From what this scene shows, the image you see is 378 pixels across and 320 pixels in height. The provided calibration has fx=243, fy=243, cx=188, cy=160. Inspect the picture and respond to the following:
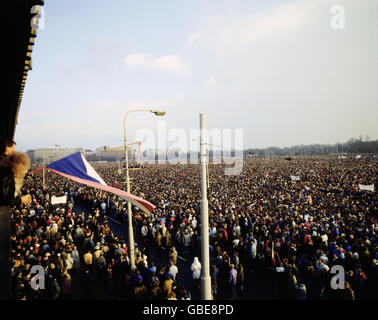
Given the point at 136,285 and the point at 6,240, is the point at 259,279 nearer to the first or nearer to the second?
the point at 136,285

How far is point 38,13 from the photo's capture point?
2590mm

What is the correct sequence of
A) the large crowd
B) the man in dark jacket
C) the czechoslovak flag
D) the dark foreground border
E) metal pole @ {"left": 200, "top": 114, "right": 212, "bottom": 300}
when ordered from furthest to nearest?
the large crowd < the czechoslovak flag < metal pole @ {"left": 200, "top": 114, "right": 212, "bottom": 300} < the dark foreground border < the man in dark jacket

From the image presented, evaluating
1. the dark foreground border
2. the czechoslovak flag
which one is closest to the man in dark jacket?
the dark foreground border

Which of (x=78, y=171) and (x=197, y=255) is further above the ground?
(x=78, y=171)

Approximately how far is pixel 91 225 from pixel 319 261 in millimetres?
11419

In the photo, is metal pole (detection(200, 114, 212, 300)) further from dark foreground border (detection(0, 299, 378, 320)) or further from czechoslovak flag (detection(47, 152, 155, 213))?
czechoslovak flag (detection(47, 152, 155, 213))

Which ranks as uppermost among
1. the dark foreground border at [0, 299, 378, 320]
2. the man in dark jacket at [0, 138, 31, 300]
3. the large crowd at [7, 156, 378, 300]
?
the man in dark jacket at [0, 138, 31, 300]

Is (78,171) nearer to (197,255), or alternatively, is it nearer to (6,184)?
(6,184)

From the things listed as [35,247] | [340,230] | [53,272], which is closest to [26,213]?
[35,247]
